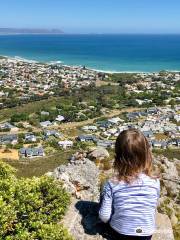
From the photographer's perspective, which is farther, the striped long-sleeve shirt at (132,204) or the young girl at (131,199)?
the striped long-sleeve shirt at (132,204)

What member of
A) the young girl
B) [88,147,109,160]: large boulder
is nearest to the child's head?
the young girl

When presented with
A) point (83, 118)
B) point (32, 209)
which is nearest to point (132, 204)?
point (32, 209)

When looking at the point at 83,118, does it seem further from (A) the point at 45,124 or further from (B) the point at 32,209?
(B) the point at 32,209

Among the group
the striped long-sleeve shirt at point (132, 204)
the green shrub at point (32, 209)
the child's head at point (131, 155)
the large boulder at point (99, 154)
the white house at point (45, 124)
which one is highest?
the child's head at point (131, 155)

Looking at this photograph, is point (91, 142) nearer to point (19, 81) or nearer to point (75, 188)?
point (75, 188)

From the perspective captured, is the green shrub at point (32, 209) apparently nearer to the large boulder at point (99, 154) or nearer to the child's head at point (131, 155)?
the child's head at point (131, 155)

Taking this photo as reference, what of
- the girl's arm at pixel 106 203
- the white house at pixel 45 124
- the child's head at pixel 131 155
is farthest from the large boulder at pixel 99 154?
the white house at pixel 45 124

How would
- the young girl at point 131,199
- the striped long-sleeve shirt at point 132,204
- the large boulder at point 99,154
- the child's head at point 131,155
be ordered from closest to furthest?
1. the child's head at point 131,155
2. the young girl at point 131,199
3. the striped long-sleeve shirt at point 132,204
4. the large boulder at point 99,154

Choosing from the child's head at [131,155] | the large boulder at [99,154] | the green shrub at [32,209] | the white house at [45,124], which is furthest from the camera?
the white house at [45,124]
